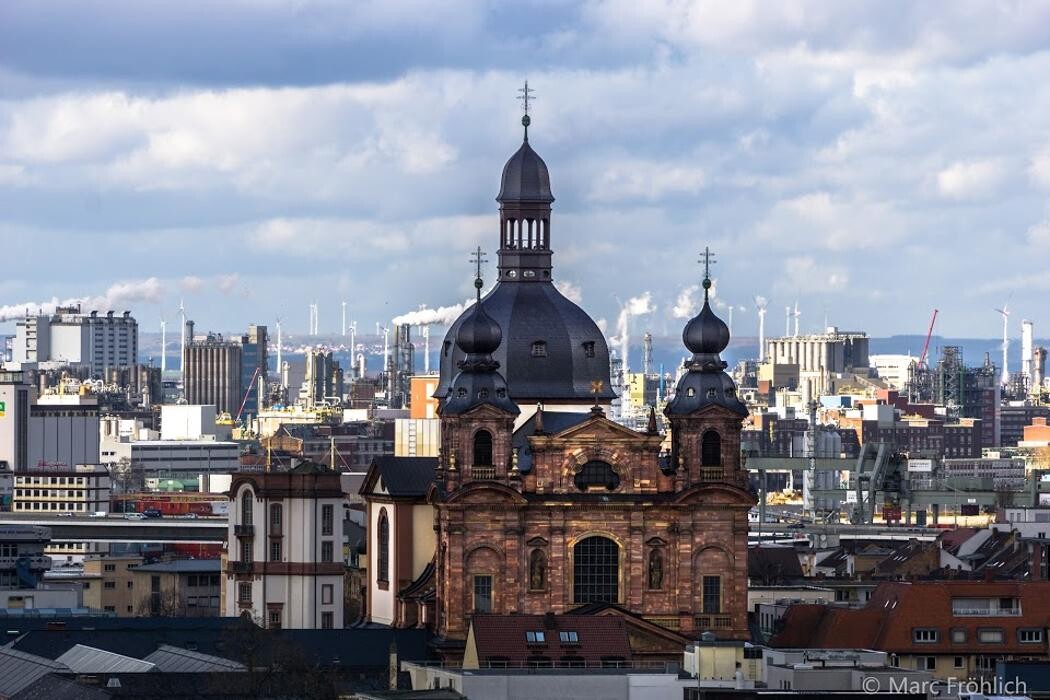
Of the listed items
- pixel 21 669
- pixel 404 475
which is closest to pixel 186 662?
pixel 21 669

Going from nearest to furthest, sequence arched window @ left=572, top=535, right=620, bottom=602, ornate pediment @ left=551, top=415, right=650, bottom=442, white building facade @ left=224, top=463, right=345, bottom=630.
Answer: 1. ornate pediment @ left=551, top=415, right=650, bottom=442
2. arched window @ left=572, top=535, right=620, bottom=602
3. white building facade @ left=224, top=463, right=345, bottom=630

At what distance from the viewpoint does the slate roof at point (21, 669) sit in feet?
405

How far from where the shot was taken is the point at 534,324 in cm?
14362

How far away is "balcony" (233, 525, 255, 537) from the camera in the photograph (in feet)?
515

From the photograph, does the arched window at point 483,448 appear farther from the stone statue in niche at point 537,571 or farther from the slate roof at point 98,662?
the slate roof at point 98,662

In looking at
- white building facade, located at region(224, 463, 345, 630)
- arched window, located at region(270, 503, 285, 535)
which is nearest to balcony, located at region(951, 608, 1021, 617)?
white building facade, located at region(224, 463, 345, 630)

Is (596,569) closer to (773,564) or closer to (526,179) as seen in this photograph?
(526,179)

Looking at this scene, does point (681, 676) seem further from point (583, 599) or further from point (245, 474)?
point (245, 474)

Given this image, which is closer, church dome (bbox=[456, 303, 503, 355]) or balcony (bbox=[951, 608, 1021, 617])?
church dome (bbox=[456, 303, 503, 355])

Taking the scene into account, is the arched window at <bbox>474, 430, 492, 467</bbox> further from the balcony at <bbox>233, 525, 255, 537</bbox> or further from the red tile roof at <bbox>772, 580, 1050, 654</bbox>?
the balcony at <bbox>233, 525, 255, 537</bbox>

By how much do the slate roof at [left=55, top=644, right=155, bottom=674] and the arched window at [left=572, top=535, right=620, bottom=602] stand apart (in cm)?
1529

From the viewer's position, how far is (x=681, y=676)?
405 feet

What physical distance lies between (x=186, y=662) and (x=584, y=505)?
15382 millimetres

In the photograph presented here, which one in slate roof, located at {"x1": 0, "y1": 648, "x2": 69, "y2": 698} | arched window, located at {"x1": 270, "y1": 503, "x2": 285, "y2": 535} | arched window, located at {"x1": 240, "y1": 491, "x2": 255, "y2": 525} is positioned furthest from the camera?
arched window, located at {"x1": 240, "y1": 491, "x2": 255, "y2": 525}
